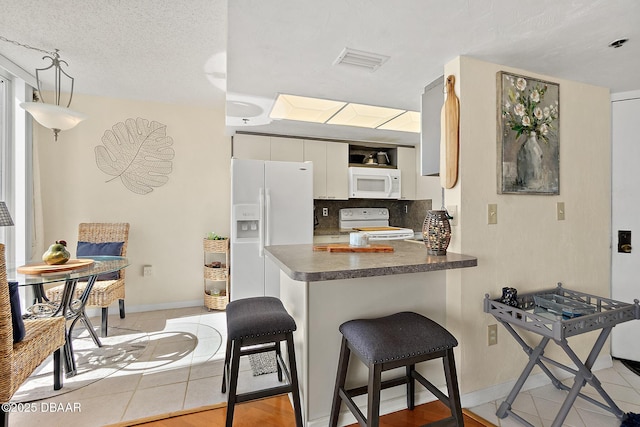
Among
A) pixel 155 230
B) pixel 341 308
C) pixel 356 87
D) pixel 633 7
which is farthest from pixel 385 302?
pixel 155 230

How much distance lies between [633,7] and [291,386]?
2.33m

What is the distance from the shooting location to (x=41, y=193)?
306cm

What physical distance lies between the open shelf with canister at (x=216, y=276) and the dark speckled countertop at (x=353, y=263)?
→ 70.2 inches

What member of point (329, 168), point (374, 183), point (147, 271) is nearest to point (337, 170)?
point (329, 168)

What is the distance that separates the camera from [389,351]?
1.25 meters

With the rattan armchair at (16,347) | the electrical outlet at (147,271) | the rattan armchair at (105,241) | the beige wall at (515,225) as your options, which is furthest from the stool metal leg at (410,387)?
the electrical outlet at (147,271)

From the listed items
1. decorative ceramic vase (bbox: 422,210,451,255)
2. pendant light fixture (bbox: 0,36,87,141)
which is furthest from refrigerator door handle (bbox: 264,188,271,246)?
decorative ceramic vase (bbox: 422,210,451,255)

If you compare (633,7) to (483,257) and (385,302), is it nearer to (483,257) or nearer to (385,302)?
(483,257)

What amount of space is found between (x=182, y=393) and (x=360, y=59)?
235cm

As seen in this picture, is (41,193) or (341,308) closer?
(341,308)

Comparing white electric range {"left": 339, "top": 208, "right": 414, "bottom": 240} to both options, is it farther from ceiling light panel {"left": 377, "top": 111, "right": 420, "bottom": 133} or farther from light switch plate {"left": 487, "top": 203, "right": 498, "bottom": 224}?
light switch plate {"left": 487, "top": 203, "right": 498, "bottom": 224}

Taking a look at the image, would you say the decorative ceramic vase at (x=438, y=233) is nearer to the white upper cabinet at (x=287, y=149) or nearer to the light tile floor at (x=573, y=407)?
the light tile floor at (x=573, y=407)

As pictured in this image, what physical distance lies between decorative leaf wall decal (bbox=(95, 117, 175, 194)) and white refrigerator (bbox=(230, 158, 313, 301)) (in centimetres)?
107

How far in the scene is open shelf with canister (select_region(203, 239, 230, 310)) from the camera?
3385 mm
